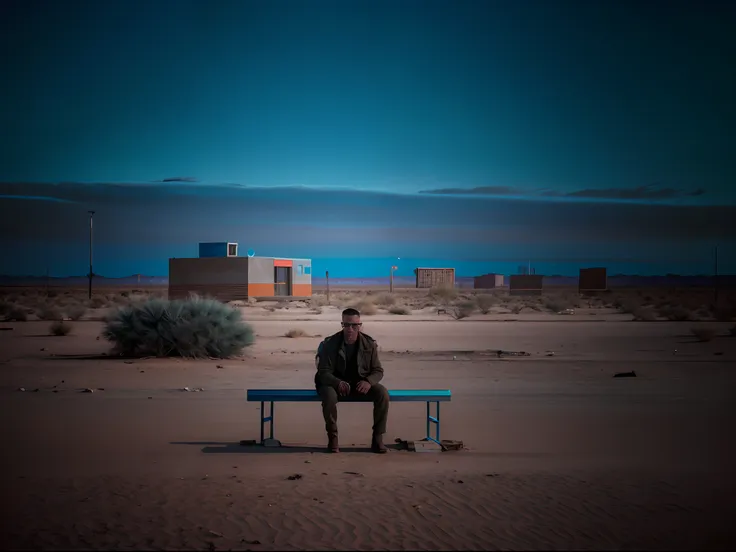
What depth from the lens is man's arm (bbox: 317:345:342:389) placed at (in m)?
8.21

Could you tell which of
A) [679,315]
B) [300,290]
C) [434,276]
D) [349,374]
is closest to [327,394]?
[349,374]

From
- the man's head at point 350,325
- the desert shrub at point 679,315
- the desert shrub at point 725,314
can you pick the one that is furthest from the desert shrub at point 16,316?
the desert shrub at point 725,314

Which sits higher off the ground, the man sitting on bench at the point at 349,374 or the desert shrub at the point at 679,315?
the man sitting on bench at the point at 349,374

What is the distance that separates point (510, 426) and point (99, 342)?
16703 millimetres

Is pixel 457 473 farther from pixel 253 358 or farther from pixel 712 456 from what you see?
pixel 253 358

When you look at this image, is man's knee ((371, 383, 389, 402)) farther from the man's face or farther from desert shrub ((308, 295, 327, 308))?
desert shrub ((308, 295, 327, 308))

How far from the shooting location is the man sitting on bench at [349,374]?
27.0 feet

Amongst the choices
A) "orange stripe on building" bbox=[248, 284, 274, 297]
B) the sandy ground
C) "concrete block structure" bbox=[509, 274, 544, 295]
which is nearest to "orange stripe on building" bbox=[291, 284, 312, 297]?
"orange stripe on building" bbox=[248, 284, 274, 297]

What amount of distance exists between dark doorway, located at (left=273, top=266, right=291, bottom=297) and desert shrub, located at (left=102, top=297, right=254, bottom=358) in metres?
42.0

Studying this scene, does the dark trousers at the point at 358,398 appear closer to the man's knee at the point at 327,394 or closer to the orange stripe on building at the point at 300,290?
the man's knee at the point at 327,394

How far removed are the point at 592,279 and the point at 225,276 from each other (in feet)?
140

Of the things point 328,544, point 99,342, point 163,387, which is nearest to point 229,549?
point 328,544

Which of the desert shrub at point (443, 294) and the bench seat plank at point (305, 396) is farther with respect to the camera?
the desert shrub at point (443, 294)

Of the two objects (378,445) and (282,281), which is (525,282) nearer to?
(282,281)
